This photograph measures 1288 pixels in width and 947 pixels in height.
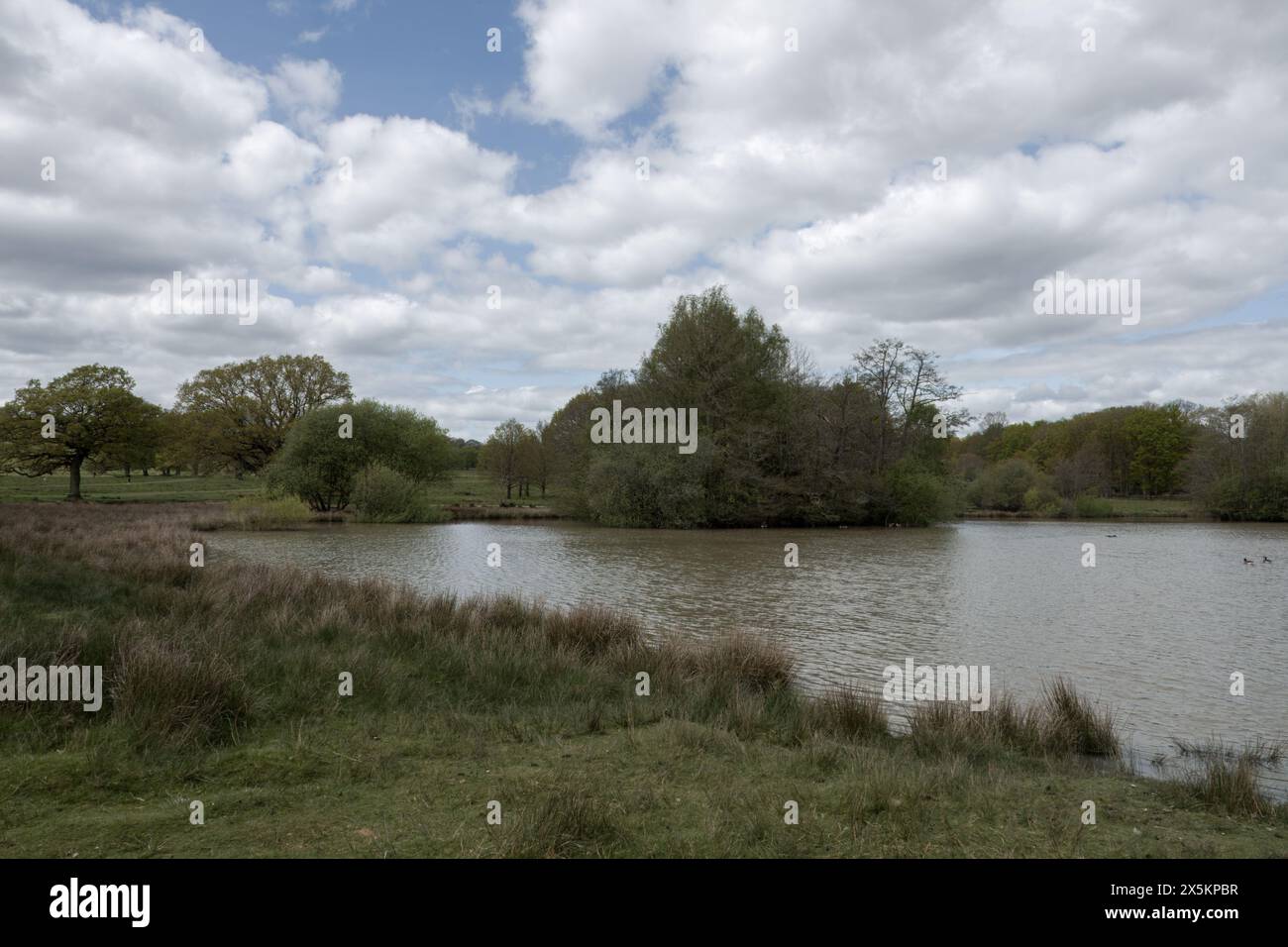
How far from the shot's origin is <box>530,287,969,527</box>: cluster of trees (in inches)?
1843

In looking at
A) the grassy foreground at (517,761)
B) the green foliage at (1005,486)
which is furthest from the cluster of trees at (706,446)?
the grassy foreground at (517,761)

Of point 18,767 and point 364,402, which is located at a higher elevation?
point 364,402

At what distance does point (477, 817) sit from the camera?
15.5 feet

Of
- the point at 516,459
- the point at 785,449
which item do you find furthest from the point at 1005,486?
the point at 516,459

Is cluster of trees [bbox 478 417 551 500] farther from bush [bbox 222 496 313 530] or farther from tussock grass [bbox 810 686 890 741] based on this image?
tussock grass [bbox 810 686 890 741]

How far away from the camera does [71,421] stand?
162ft

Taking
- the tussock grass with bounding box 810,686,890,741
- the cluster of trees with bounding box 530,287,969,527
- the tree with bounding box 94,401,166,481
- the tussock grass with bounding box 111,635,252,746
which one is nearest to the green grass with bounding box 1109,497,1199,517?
the cluster of trees with bounding box 530,287,969,527

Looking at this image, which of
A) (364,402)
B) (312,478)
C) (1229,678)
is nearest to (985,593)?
(1229,678)

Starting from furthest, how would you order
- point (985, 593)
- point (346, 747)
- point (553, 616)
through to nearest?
point (985, 593) → point (553, 616) → point (346, 747)

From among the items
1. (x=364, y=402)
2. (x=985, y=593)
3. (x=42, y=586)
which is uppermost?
(x=364, y=402)

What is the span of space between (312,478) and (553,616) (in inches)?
1717

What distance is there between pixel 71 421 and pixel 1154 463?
336 ft

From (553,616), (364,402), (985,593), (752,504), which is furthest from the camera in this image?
(364,402)
